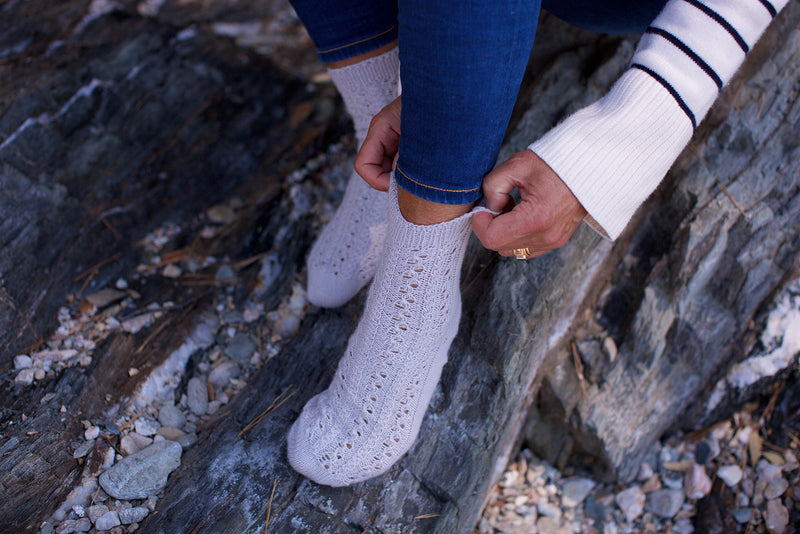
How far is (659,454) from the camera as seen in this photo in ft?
3.66

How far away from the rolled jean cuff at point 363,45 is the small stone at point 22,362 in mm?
795

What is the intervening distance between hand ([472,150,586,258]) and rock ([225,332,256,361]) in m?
0.68

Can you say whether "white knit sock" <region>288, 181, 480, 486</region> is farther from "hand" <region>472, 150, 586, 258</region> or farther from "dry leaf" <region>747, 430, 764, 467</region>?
"dry leaf" <region>747, 430, 764, 467</region>

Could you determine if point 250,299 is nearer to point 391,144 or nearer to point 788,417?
point 391,144

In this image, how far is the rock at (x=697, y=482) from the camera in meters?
1.06

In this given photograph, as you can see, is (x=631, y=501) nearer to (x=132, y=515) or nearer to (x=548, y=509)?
(x=548, y=509)

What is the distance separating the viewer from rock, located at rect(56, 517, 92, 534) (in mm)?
820

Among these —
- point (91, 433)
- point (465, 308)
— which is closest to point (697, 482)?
point (465, 308)

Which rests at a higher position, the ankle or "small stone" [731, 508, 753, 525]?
the ankle

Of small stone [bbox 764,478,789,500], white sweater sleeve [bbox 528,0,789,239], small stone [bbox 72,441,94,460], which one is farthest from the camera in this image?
small stone [bbox 764,478,789,500]

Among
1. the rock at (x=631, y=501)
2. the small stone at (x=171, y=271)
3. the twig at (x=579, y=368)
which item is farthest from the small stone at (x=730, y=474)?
the small stone at (x=171, y=271)

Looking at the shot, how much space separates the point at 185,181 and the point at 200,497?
0.85 meters

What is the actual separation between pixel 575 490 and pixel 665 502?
0.57 ft

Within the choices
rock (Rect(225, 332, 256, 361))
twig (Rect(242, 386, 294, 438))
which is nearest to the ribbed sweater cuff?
twig (Rect(242, 386, 294, 438))
